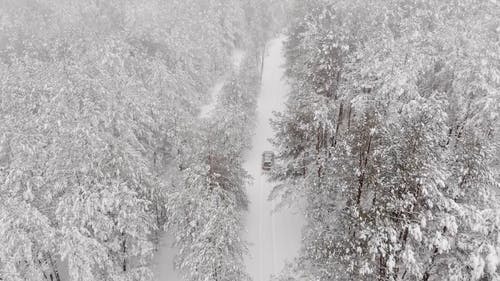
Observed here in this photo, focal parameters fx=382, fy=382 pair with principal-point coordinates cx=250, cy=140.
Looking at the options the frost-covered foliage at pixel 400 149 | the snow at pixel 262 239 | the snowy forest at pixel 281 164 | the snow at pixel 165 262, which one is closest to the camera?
the frost-covered foliage at pixel 400 149

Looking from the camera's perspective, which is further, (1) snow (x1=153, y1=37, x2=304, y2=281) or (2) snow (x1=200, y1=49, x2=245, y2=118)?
(2) snow (x1=200, y1=49, x2=245, y2=118)

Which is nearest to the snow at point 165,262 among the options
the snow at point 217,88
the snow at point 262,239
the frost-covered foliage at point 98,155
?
the snow at point 262,239

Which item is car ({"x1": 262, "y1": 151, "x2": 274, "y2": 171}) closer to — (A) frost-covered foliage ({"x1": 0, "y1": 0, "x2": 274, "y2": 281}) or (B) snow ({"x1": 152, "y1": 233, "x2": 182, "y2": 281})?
(A) frost-covered foliage ({"x1": 0, "y1": 0, "x2": 274, "y2": 281})

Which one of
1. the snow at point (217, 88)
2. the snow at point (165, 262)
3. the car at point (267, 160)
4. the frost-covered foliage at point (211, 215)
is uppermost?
the snow at point (217, 88)

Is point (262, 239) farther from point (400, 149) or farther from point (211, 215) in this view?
point (400, 149)

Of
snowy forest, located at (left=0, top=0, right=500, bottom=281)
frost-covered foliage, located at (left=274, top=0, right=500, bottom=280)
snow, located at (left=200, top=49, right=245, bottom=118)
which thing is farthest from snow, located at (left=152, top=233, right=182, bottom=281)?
snow, located at (left=200, top=49, right=245, bottom=118)

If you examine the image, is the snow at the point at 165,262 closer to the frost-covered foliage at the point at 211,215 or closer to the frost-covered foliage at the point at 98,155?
the frost-covered foliage at the point at 98,155
